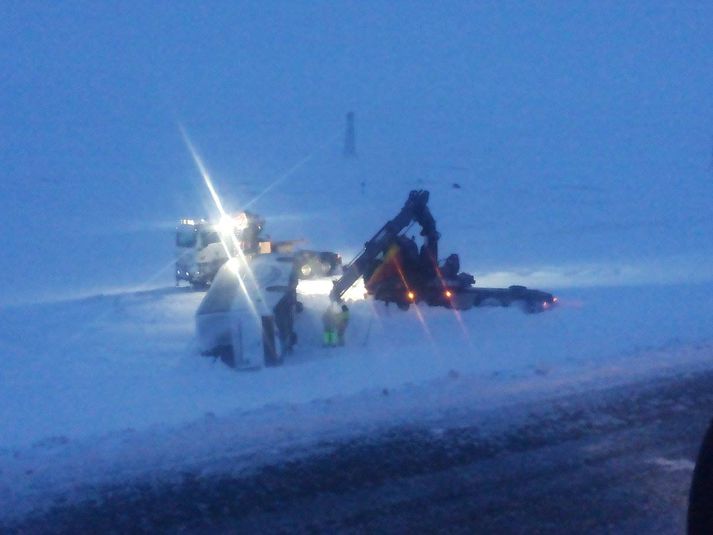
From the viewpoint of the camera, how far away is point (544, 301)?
13.9 m

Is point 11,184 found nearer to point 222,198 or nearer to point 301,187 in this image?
point 222,198

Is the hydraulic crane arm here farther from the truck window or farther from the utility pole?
the utility pole

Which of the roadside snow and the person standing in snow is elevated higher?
the person standing in snow

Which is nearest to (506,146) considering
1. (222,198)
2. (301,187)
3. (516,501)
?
(301,187)

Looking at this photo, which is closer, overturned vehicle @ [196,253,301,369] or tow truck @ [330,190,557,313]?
overturned vehicle @ [196,253,301,369]

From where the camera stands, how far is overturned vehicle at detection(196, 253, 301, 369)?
35.7ft

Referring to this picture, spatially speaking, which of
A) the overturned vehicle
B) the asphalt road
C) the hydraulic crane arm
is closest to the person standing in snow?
the overturned vehicle

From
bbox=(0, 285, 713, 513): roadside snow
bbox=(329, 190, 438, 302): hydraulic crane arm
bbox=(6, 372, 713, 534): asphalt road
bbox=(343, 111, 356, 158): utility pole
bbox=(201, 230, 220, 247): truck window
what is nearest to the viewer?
bbox=(6, 372, 713, 534): asphalt road

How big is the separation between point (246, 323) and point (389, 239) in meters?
3.57

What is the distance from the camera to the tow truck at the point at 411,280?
13.7 metres

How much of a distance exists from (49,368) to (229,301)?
2376mm

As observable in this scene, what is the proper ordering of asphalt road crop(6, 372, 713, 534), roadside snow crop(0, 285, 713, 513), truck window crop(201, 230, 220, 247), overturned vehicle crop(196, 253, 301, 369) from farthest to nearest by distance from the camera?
truck window crop(201, 230, 220, 247) → overturned vehicle crop(196, 253, 301, 369) → roadside snow crop(0, 285, 713, 513) → asphalt road crop(6, 372, 713, 534)

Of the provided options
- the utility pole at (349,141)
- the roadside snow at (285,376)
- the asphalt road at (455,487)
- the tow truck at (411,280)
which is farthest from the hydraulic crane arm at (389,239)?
the utility pole at (349,141)

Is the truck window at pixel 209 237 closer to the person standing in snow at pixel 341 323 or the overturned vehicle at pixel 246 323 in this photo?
the overturned vehicle at pixel 246 323
